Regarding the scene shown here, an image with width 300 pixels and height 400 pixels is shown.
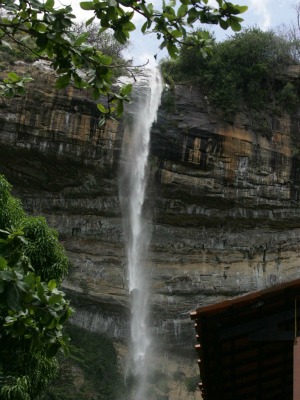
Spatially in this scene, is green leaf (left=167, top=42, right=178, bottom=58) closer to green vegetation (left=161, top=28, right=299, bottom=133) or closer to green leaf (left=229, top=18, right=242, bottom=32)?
green leaf (left=229, top=18, right=242, bottom=32)

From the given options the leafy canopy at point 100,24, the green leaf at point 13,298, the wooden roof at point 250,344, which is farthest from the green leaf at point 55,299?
the wooden roof at point 250,344

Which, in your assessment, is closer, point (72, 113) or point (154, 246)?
point (72, 113)

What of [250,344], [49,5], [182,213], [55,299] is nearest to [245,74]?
[182,213]

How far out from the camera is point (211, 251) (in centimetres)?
2009

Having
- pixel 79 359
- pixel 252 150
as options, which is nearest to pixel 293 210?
pixel 252 150

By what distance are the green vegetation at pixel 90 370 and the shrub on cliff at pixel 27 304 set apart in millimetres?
9832

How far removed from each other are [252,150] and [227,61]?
12.0 ft

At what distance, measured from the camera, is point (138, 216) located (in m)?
20.2

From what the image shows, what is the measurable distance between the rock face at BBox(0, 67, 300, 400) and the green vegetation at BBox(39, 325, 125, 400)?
646 mm

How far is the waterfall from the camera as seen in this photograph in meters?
19.4

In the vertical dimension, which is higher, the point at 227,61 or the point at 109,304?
the point at 227,61

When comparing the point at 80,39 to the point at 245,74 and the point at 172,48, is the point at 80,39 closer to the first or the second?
the point at 172,48

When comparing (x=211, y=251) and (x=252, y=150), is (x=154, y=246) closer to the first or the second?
(x=211, y=251)

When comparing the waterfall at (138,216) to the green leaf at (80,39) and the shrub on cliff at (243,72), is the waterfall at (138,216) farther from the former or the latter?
the green leaf at (80,39)
